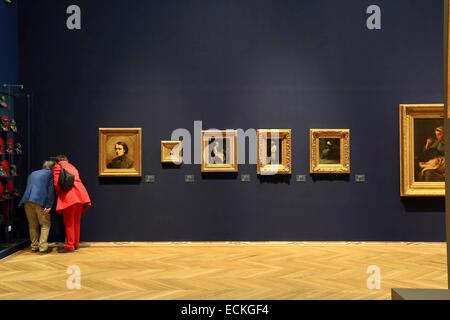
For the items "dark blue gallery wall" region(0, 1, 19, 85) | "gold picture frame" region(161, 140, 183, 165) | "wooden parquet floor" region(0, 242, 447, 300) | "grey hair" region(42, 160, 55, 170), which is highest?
"dark blue gallery wall" region(0, 1, 19, 85)

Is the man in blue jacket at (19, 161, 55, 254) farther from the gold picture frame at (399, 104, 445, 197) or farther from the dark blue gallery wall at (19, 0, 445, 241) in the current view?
the gold picture frame at (399, 104, 445, 197)

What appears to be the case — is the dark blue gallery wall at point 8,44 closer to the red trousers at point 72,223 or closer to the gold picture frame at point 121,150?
the gold picture frame at point 121,150

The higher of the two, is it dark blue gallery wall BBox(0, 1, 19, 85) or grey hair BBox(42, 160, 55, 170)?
dark blue gallery wall BBox(0, 1, 19, 85)

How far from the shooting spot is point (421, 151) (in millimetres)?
10539

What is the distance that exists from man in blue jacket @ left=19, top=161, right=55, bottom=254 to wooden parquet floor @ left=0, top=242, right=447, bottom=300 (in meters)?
0.33

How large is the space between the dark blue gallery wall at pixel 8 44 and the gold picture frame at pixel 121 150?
7.84ft

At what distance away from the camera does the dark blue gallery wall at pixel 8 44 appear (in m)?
9.94

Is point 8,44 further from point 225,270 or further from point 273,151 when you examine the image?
point 225,270

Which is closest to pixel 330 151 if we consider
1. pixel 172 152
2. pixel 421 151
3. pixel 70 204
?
pixel 421 151

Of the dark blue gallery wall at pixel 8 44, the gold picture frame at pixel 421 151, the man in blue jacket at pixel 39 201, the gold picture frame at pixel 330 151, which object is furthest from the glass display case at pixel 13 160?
the gold picture frame at pixel 421 151

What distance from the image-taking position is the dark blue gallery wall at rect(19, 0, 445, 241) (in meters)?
10.7

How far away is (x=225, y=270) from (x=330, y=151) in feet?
14.5

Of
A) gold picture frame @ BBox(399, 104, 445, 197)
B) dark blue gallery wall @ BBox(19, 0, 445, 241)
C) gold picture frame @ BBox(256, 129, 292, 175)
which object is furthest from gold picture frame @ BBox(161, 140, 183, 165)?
gold picture frame @ BBox(399, 104, 445, 197)

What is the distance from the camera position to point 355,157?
35.0 feet
